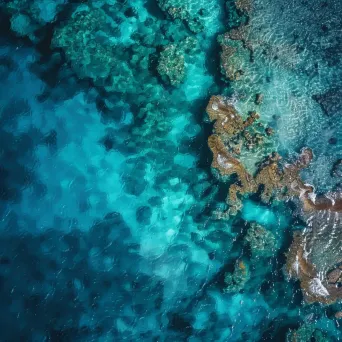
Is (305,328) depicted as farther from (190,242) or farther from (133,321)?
(133,321)

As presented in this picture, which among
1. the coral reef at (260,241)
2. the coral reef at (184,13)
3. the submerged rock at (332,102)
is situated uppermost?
the coral reef at (184,13)

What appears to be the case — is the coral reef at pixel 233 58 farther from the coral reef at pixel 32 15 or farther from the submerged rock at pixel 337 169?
the coral reef at pixel 32 15

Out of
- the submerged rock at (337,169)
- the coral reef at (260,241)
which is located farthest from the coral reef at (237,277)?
the submerged rock at (337,169)

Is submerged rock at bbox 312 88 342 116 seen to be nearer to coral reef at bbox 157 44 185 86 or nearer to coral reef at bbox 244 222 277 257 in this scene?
coral reef at bbox 244 222 277 257

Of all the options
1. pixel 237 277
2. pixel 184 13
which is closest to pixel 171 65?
pixel 184 13

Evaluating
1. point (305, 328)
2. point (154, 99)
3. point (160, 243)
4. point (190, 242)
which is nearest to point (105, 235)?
point (160, 243)

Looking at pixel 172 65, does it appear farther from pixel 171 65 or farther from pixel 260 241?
pixel 260 241
